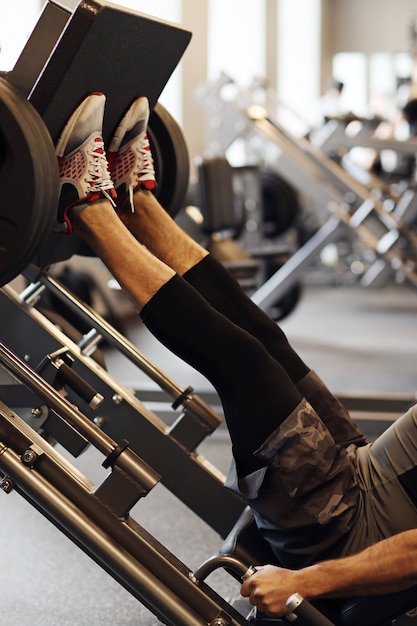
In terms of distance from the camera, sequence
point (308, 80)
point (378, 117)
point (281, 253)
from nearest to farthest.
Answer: point (281, 253), point (378, 117), point (308, 80)

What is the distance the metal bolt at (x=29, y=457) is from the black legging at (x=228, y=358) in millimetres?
264

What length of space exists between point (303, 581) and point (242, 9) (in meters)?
8.43

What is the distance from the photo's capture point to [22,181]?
132 centimetres

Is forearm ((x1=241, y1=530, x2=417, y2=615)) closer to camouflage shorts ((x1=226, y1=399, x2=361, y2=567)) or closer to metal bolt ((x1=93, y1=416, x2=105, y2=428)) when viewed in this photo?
camouflage shorts ((x1=226, y1=399, x2=361, y2=567))

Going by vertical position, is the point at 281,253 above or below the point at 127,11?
below

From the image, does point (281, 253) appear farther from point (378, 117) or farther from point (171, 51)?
point (171, 51)

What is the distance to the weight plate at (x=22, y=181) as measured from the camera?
4.27ft

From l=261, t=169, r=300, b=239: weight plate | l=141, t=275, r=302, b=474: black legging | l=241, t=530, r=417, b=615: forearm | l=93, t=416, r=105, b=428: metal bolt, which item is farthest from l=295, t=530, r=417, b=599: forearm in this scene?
l=261, t=169, r=300, b=239: weight plate

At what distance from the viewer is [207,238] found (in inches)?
175

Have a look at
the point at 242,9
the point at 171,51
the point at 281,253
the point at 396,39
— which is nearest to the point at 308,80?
the point at 396,39

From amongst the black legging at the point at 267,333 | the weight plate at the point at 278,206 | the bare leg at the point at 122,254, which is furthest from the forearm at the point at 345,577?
the weight plate at the point at 278,206

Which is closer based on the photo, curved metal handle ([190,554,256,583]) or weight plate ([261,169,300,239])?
curved metal handle ([190,554,256,583])

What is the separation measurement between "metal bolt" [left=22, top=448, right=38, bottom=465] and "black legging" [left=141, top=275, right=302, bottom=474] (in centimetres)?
26

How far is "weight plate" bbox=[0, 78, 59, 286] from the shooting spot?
1303 mm
